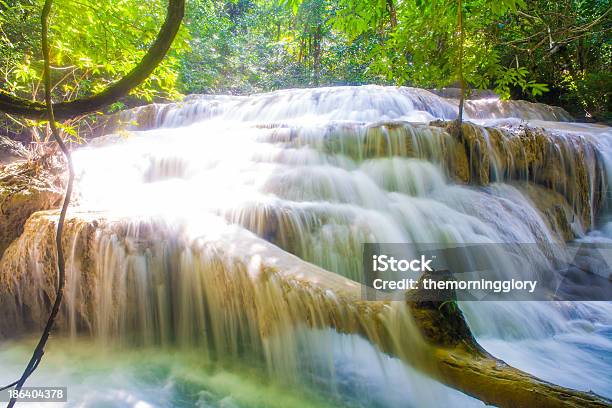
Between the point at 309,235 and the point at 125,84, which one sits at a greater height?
the point at 125,84

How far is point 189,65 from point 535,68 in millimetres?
13824

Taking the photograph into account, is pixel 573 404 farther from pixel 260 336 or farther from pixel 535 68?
pixel 535 68

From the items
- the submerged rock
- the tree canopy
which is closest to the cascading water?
the submerged rock

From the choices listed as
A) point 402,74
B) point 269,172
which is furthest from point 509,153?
point 269,172

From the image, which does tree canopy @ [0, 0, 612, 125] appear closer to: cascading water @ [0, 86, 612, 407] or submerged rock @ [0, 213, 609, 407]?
cascading water @ [0, 86, 612, 407]

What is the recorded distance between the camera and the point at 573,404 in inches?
53.7

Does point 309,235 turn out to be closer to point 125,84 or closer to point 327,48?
point 125,84

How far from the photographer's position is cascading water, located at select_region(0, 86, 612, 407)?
297cm

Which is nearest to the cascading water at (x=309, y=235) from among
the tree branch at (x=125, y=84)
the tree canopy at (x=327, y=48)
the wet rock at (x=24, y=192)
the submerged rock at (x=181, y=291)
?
the submerged rock at (x=181, y=291)

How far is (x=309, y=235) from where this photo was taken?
14.4ft

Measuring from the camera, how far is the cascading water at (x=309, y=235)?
297 cm

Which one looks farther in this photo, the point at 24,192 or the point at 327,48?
the point at 327,48

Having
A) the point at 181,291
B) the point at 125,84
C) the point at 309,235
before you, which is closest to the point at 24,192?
the point at 181,291

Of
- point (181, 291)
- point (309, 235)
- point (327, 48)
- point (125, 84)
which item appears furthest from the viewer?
point (327, 48)
